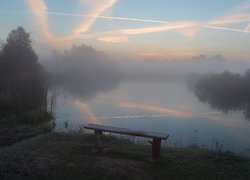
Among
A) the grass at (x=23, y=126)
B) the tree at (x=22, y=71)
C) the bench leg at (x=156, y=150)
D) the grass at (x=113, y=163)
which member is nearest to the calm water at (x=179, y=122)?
the grass at (x=23, y=126)

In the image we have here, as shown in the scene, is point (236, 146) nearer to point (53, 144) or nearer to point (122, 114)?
point (53, 144)

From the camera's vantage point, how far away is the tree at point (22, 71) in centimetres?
2842

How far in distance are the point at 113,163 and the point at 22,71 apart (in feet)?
85.2

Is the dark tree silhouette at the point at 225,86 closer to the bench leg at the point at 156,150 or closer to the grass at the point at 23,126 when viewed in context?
the grass at the point at 23,126

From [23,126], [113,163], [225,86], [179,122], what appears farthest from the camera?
[225,86]

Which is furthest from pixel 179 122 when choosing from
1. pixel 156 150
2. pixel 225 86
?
pixel 225 86

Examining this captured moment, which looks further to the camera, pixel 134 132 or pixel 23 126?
pixel 23 126

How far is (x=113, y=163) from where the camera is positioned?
26.5 ft

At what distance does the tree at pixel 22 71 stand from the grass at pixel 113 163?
58.9ft

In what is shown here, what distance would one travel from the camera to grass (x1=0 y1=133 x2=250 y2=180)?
295 inches

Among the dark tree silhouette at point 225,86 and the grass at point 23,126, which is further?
the dark tree silhouette at point 225,86

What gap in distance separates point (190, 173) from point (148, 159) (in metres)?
1.22

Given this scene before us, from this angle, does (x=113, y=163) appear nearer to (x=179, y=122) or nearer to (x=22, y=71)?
(x=179, y=122)

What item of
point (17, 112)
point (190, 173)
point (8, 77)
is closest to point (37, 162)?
point (190, 173)
